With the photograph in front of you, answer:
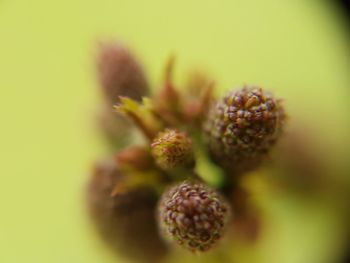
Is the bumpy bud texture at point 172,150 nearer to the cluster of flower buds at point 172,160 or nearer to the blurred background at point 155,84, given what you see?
the cluster of flower buds at point 172,160

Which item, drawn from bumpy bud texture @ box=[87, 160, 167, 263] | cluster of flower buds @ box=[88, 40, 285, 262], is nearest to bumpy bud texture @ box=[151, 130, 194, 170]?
cluster of flower buds @ box=[88, 40, 285, 262]

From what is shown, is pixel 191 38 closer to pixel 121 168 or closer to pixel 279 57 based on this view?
pixel 279 57

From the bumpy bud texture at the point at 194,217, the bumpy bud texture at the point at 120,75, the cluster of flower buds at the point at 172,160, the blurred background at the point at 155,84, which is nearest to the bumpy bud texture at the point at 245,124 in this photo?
the cluster of flower buds at the point at 172,160

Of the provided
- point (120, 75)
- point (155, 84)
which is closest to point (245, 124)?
point (120, 75)

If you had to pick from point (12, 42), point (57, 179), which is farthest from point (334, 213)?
point (12, 42)

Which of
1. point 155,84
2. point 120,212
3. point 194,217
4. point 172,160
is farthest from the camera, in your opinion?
point 155,84

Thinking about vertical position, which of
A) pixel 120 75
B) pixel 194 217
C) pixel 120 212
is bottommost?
pixel 120 212

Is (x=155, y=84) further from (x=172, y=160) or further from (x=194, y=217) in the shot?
(x=194, y=217)
